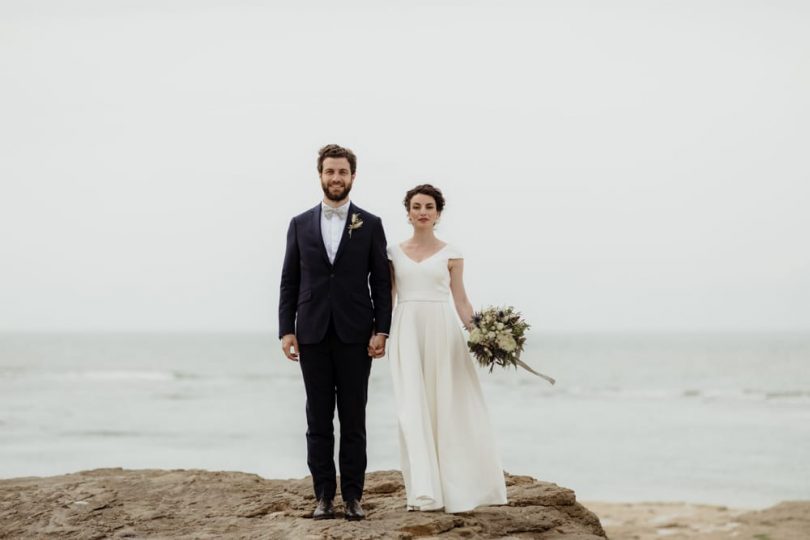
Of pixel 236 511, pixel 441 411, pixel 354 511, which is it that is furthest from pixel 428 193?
pixel 236 511

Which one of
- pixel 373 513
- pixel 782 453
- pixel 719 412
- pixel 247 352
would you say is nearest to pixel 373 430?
pixel 782 453

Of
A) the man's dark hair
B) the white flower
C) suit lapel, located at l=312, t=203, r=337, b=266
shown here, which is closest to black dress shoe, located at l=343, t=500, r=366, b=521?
the white flower

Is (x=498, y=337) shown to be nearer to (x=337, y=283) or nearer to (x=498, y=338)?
(x=498, y=338)

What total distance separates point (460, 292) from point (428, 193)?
70cm

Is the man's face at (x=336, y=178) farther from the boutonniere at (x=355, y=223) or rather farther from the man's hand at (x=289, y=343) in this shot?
the man's hand at (x=289, y=343)

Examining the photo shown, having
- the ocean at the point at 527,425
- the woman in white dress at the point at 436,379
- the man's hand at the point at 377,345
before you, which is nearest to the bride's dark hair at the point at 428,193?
the woman in white dress at the point at 436,379

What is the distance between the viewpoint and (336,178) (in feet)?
16.4

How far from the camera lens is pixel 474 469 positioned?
520cm

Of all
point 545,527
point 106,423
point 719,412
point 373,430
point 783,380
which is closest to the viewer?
point 545,527

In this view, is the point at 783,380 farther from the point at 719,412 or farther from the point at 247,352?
the point at 247,352

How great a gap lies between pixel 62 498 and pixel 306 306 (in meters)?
2.68

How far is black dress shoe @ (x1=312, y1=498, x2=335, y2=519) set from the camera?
5137 mm

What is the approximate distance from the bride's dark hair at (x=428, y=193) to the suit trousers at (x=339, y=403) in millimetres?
1018

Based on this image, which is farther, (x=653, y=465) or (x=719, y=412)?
(x=719, y=412)
